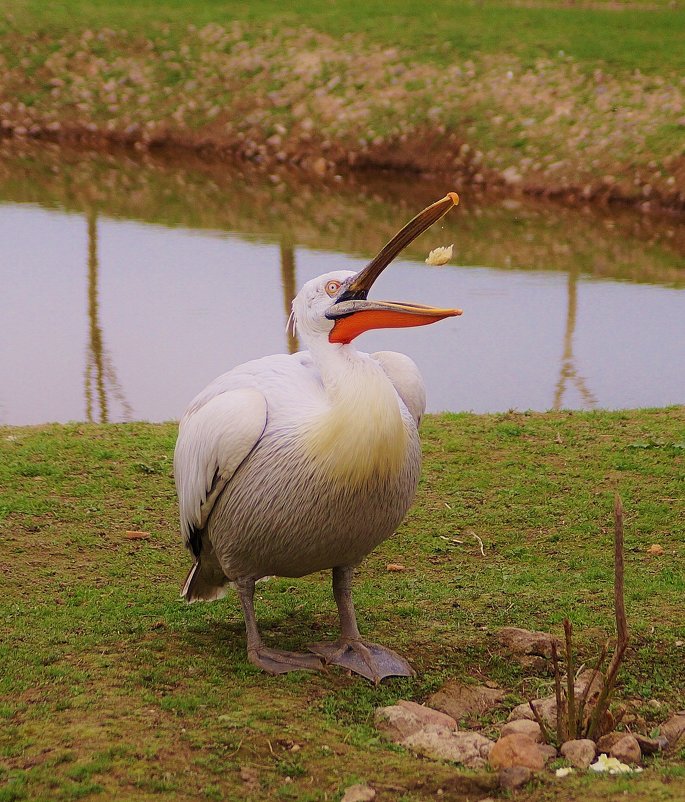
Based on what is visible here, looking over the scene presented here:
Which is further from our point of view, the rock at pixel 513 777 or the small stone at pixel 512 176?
the small stone at pixel 512 176

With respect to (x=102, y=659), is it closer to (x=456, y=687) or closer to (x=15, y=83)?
(x=456, y=687)

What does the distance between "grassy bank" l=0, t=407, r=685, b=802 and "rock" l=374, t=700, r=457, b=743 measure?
0.09m

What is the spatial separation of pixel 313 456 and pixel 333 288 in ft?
1.91

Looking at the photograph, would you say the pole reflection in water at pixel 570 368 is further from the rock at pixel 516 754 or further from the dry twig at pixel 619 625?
the rock at pixel 516 754

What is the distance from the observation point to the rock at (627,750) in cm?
328

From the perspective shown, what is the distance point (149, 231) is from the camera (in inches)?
493

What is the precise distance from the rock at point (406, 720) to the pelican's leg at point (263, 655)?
16.9 inches

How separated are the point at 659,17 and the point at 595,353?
33.7 ft

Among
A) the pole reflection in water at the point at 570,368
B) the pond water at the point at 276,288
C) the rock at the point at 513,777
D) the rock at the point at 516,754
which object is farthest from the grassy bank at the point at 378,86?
the rock at the point at 513,777

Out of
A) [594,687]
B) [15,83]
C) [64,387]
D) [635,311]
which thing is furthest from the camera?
[15,83]

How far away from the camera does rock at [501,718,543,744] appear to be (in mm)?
3487

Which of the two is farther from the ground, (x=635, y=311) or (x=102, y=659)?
(x=635, y=311)

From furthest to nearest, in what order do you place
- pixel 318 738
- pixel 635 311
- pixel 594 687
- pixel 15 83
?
1. pixel 15 83
2. pixel 635 311
3. pixel 594 687
4. pixel 318 738

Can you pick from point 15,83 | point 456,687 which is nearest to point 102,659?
point 456,687
